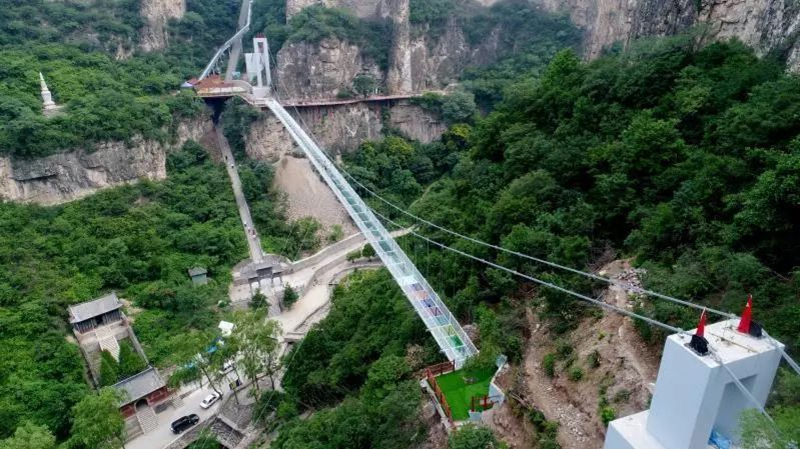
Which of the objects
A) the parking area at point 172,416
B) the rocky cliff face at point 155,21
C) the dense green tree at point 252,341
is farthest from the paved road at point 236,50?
the dense green tree at point 252,341

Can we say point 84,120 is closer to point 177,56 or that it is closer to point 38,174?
point 38,174

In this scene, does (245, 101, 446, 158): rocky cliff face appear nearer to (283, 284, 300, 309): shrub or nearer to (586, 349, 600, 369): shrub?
(283, 284, 300, 309): shrub

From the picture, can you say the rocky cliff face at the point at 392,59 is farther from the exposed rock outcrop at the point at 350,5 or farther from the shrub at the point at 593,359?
the shrub at the point at 593,359

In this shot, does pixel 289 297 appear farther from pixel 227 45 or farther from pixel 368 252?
pixel 227 45

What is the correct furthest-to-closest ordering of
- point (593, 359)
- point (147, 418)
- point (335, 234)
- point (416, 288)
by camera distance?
point (335, 234)
point (147, 418)
point (416, 288)
point (593, 359)

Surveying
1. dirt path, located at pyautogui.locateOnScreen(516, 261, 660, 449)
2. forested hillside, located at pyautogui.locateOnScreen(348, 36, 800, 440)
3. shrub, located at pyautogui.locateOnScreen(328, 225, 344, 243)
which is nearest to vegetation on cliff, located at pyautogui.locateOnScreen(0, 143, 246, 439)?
shrub, located at pyautogui.locateOnScreen(328, 225, 344, 243)

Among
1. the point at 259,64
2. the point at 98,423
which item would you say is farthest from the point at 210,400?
the point at 259,64
